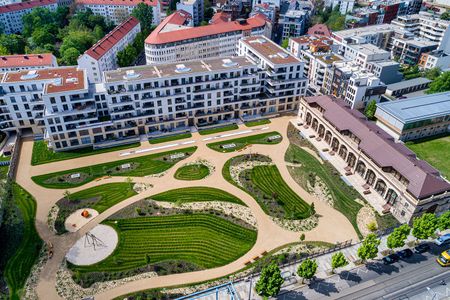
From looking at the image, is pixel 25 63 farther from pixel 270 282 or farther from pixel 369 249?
pixel 369 249

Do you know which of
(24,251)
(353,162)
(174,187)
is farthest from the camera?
(353,162)

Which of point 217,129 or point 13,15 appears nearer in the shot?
point 217,129

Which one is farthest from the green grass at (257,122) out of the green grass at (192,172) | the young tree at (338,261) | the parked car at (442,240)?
the parked car at (442,240)

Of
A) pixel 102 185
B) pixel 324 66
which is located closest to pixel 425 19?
pixel 324 66

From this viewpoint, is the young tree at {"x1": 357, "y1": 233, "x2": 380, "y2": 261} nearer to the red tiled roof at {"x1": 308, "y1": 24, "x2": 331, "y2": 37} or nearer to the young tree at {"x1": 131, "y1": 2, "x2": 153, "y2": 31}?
the red tiled roof at {"x1": 308, "y1": 24, "x2": 331, "y2": 37}

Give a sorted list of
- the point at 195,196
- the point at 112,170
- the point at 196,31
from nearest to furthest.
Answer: the point at 195,196
the point at 112,170
the point at 196,31

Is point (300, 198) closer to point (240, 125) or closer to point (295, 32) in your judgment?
point (240, 125)

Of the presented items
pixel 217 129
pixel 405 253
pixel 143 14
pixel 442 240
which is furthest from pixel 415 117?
pixel 143 14
